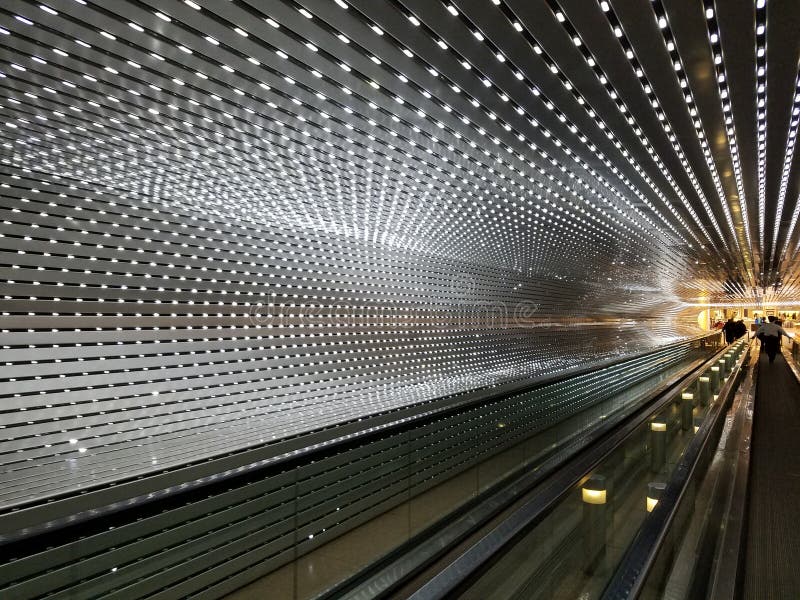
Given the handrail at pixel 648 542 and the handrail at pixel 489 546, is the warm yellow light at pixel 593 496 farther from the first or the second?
the handrail at pixel 648 542

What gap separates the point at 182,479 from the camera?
528 centimetres

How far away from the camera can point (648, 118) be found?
534 centimetres

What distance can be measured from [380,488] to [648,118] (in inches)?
185

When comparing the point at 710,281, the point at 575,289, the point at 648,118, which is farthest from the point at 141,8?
the point at 710,281

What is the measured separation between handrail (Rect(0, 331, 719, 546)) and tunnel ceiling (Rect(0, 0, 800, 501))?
29 centimetres

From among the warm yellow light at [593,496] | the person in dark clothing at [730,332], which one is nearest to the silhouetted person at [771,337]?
the person in dark clothing at [730,332]

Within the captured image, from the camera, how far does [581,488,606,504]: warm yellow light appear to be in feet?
9.27

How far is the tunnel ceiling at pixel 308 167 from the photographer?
3.49 meters

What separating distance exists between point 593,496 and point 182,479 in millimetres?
4219

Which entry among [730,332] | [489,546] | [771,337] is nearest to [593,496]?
[489,546]

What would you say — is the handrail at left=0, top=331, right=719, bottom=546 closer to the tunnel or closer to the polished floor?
the tunnel

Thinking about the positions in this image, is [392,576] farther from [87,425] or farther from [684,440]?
[684,440]

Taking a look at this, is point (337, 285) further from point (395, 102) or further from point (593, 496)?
point (593, 496)

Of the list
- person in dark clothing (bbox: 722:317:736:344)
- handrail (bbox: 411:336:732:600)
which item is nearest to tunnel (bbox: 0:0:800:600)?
handrail (bbox: 411:336:732:600)
